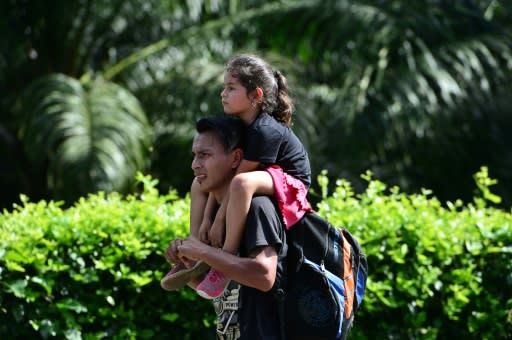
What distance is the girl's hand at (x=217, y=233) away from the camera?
3.00 m

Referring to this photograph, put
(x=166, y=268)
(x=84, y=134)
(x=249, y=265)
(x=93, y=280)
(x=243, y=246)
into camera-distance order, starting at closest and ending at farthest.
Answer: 1. (x=249, y=265)
2. (x=243, y=246)
3. (x=93, y=280)
4. (x=166, y=268)
5. (x=84, y=134)

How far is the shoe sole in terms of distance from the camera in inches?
120

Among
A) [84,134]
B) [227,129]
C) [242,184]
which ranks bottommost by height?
[84,134]

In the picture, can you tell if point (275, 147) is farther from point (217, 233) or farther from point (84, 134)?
point (84, 134)

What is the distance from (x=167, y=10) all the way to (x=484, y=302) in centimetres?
676

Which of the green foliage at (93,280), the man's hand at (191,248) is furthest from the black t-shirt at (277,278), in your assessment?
the green foliage at (93,280)

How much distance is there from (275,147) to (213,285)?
0.50 m

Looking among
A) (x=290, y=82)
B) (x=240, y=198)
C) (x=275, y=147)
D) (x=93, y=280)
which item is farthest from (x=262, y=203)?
(x=290, y=82)

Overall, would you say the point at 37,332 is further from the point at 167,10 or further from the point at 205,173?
the point at 167,10

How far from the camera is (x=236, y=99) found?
9.85 feet

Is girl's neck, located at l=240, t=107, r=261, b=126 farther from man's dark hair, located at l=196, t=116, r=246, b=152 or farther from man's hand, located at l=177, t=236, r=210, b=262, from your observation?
man's hand, located at l=177, t=236, r=210, b=262

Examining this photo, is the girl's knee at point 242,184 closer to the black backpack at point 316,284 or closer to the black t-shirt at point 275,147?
the black t-shirt at point 275,147

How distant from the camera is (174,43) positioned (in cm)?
1040

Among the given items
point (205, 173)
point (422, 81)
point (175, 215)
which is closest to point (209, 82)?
point (422, 81)
